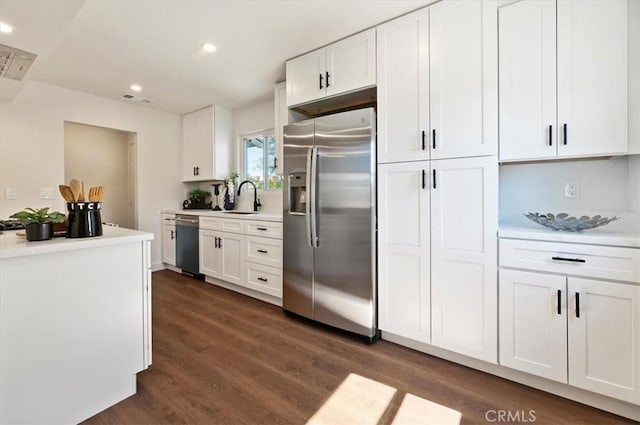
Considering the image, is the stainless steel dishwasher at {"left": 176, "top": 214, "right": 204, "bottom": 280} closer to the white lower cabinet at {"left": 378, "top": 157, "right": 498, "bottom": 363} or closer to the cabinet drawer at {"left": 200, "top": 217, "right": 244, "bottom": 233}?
the cabinet drawer at {"left": 200, "top": 217, "right": 244, "bottom": 233}

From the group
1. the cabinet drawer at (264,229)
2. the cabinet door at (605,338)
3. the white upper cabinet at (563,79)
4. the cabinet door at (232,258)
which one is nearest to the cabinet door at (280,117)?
the cabinet drawer at (264,229)

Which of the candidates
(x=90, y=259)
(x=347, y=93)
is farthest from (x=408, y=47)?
(x=90, y=259)

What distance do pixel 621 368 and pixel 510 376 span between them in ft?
1.78

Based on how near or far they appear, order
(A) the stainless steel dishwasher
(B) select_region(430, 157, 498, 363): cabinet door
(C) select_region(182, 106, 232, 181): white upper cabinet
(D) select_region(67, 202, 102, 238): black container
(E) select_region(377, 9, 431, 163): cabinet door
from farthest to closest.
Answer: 1. (C) select_region(182, 106, 232, 181): white upper cabinet
2. (A) the stainless steel dishwasher
3. (E) select_region(377, 9, 431, 163): cabinet door
4. (B) select_region(430, 157, 498, 363): cabinet door
5. (D) select_region(67, 202, 102, 238): black container

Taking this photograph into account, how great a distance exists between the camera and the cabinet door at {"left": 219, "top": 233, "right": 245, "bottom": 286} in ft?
11.1

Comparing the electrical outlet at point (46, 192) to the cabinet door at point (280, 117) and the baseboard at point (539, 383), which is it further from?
the baseboard at point (539, 383)

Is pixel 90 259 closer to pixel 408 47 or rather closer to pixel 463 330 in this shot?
pixel 463 330

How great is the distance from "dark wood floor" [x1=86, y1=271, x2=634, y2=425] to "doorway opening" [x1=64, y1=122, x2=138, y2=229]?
342 cm

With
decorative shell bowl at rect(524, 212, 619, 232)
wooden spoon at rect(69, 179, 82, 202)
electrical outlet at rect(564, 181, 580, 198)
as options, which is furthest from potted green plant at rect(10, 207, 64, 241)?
electrical outlet at rect(564, 181, 580, 198)

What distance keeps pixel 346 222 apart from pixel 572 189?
61.8 inches

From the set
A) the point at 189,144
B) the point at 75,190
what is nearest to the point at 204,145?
the point at 189,144

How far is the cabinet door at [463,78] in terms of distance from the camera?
184 cm

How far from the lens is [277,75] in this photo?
322 cm

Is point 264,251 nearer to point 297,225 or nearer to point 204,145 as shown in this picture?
point 297,225
